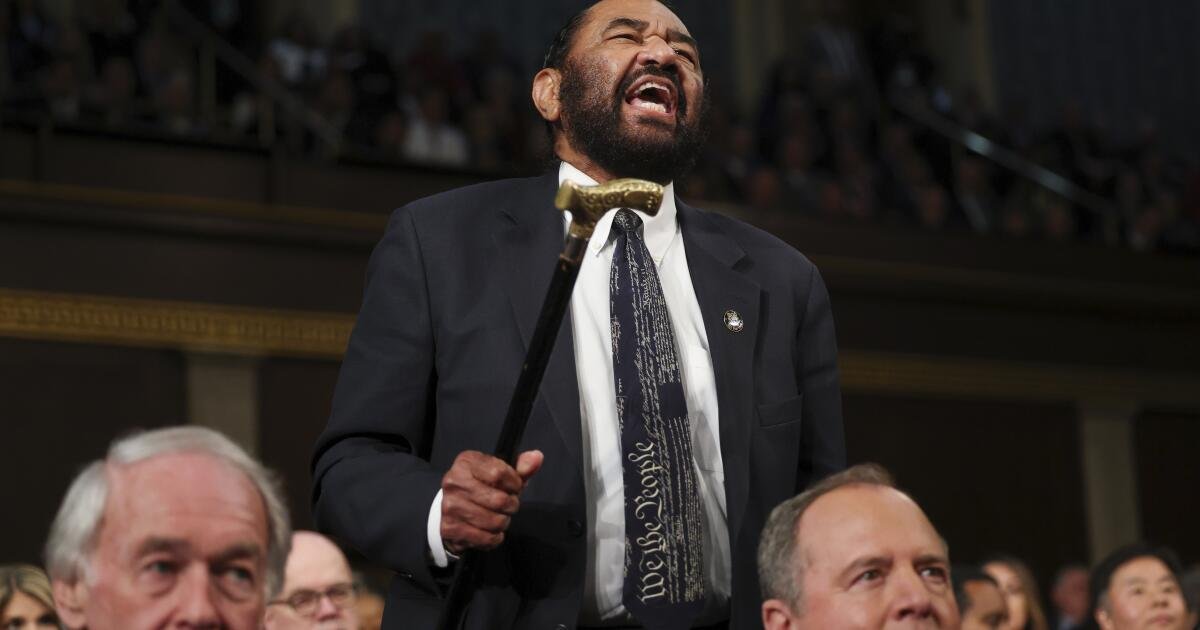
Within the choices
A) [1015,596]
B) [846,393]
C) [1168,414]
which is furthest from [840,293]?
[1015,596]

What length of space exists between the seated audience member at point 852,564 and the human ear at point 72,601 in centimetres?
91

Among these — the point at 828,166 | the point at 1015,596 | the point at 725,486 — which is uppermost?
the point at 828,166

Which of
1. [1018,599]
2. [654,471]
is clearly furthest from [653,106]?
[1018,599]

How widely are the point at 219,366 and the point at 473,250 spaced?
5.86 metres

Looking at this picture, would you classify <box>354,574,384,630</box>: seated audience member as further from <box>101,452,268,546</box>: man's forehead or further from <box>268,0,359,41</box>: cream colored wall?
<box>268,0,359,41</box>: cream colored wall

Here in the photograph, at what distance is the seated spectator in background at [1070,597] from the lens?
8.04 m

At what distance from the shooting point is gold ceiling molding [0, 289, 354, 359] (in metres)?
7.78

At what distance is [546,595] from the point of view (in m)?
2.26

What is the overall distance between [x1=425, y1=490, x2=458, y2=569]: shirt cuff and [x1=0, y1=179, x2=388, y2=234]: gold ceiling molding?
235 inches

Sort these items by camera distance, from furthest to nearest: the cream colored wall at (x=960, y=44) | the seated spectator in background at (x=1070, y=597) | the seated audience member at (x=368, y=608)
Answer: the cream colored wall at (x=960, y=44) → the seated spectator in background at (x=1070, y=597) → the seated audience member at (x=368, y=608)

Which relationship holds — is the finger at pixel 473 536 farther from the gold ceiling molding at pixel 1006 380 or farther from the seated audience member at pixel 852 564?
the gold ceiling molding at pixel 1006 380

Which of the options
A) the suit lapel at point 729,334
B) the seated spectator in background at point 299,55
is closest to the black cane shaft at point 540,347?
the suit lapel at point 729,334

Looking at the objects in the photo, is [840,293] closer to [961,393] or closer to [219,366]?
[961,393]

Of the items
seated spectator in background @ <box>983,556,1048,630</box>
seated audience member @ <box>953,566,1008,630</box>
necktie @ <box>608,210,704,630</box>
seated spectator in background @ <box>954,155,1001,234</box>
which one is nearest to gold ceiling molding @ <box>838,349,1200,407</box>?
seated spectator in background @ <box>954,155,1001,234</box>
